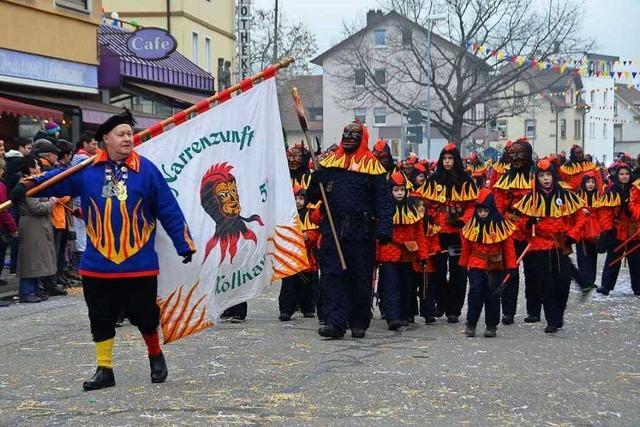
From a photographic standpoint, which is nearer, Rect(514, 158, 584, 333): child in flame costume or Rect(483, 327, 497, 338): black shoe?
Rect(483, 327, 497, 338): black shoe

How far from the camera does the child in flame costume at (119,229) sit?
25.3ft

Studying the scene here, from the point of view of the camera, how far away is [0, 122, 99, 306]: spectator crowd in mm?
13391

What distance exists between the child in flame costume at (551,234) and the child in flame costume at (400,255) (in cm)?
112

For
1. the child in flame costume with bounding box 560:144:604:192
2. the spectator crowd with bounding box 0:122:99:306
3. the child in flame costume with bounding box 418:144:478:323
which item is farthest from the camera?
the child in flame costume with bounding box 560:144:604:192

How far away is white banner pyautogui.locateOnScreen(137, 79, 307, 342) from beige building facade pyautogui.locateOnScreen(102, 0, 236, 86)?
27944mm

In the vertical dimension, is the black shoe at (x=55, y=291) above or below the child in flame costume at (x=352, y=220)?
below

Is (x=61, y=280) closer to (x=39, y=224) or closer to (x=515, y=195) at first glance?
(x=39, y=224)

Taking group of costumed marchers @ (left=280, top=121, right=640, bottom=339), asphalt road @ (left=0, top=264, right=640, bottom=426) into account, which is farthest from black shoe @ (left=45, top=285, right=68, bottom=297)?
group of costumed marchers @ (left=280, top=121, right=640, bottom=339)

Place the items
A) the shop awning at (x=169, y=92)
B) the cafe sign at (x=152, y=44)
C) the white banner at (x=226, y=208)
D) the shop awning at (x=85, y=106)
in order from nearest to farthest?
the white banner at (x=226, y=208) < the shop awning at (x=85, y=106) < the cafe sign at (x=152, y=44) < the shop awning at (x=169, y=92)

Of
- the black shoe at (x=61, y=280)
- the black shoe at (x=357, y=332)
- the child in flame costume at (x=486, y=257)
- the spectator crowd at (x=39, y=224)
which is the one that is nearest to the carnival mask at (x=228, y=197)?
the black shoe at (x=357, y=332)

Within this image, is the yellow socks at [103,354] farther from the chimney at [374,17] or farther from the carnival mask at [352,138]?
the chimney at [374,17]

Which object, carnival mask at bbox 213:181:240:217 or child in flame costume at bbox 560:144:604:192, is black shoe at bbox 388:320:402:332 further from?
child in flame costume at bbox 560:144:604:192

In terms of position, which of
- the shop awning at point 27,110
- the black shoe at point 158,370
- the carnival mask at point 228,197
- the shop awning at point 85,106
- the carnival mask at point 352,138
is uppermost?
the shop awning at point 85,106

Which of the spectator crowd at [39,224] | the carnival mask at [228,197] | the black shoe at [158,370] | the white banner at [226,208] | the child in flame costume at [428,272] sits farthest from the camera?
the spectator crowd at [39,224]
